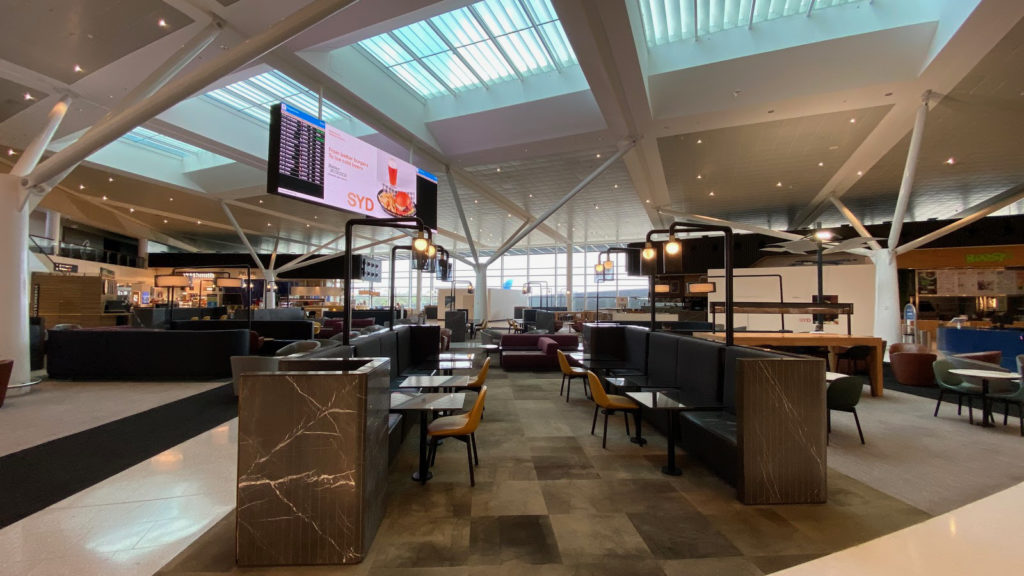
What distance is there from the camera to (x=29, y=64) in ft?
18.0

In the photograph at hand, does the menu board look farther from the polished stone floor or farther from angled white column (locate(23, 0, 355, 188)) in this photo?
angled white column (locate(23, 0, 355, 188))

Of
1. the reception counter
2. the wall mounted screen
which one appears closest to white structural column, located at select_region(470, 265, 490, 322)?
the wall mounted screen

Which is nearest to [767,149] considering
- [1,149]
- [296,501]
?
[296,501]

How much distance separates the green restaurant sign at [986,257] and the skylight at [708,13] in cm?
1262

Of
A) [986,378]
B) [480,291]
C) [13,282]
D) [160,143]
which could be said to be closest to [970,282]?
[986,378]

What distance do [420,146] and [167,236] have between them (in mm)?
22519

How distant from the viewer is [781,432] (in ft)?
9.32

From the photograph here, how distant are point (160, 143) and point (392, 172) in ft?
26.4

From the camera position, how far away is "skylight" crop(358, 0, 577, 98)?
19.7 feet

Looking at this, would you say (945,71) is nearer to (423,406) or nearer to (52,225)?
(423,406)

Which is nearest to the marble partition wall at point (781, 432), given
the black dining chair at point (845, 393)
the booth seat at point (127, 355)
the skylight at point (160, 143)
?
the black dining chair at point (845, 393)

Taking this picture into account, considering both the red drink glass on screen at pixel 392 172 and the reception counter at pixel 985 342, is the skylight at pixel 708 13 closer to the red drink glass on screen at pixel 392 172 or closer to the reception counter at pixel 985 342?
the red drink glass on screen at pixel 392 172

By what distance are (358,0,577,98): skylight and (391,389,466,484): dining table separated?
5515mm

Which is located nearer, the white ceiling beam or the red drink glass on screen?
the white ceiling beam
